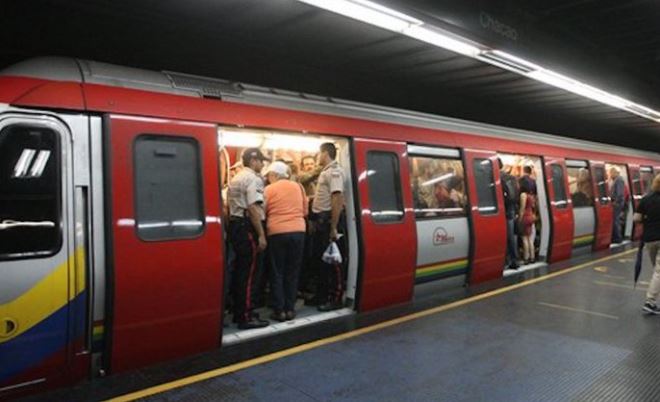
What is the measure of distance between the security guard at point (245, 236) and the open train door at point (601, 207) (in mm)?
8026

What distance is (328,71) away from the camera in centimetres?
723

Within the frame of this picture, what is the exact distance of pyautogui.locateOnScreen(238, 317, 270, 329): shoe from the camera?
4422 mm

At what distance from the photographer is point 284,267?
480 cm

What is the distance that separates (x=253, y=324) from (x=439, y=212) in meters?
2.91

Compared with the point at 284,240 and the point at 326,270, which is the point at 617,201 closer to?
the point at 326,270

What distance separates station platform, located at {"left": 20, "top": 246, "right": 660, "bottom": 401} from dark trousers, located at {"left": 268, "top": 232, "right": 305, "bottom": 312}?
44 centimetres

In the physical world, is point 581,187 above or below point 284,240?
above

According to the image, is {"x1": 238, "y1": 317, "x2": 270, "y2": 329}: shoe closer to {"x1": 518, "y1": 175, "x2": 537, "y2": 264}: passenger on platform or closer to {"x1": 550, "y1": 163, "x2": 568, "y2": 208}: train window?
{"x1": 518, "y1": 175, "x2": 537, "y2": 264}: passenger on platform

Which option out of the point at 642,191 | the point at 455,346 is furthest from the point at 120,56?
the point at 642,191

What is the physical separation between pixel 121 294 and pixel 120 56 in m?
3.19

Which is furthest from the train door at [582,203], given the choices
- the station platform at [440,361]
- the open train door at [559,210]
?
the station platform at [440,361]

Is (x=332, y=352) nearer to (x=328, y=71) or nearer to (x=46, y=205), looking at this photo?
(x=46, y=205)

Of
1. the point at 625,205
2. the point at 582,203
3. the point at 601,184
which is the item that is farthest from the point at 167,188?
the point at 625,205

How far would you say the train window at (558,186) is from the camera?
8453 mm
